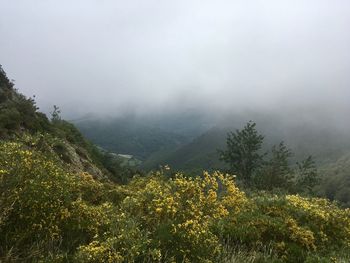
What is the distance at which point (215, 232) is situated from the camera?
9.28m

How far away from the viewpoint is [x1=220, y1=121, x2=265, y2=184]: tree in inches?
2965

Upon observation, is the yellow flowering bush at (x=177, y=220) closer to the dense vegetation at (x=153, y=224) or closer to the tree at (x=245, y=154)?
the dense vegetation at (x=153, y=224)

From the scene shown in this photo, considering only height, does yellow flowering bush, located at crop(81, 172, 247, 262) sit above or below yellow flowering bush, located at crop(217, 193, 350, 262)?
above

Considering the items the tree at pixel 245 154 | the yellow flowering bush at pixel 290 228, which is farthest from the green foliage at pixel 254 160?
the yellow flowering bush at pixel 290 228

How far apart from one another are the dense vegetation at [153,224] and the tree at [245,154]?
64539mm

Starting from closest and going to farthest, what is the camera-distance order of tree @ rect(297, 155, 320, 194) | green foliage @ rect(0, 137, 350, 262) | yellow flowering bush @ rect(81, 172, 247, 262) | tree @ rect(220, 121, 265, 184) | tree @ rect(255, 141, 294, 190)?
green foliage @ rect(0, 137, 350, 262), yellow flowering bush @ rect(81, 172, 247, 262), tree @ rect(255, 141, 294, 190), tree @ rect(297, 155, 320, 194), tree @ rect(220, 121, 265, 184)

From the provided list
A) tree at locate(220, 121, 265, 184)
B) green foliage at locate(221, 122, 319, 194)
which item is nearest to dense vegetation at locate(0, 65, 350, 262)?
green foliage at locate(221, 122, 319, 194)

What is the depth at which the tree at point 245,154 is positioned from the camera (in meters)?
75.3

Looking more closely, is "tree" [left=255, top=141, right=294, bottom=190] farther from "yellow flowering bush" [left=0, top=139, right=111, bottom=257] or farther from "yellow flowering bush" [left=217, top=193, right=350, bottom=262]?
"yellow flowering bush" [left=0, top=139, right=111, bottom=257]

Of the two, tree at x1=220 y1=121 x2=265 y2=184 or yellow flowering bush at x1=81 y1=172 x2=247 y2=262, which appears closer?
yellow flowering bush at x1=81 y1=172 x2=247 y2=262

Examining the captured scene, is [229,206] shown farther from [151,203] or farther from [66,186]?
[66,186]

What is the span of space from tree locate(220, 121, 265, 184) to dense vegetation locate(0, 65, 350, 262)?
64.5 m

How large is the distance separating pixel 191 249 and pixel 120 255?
142cm

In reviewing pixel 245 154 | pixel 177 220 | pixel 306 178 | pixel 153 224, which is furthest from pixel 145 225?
pixel 245 154
